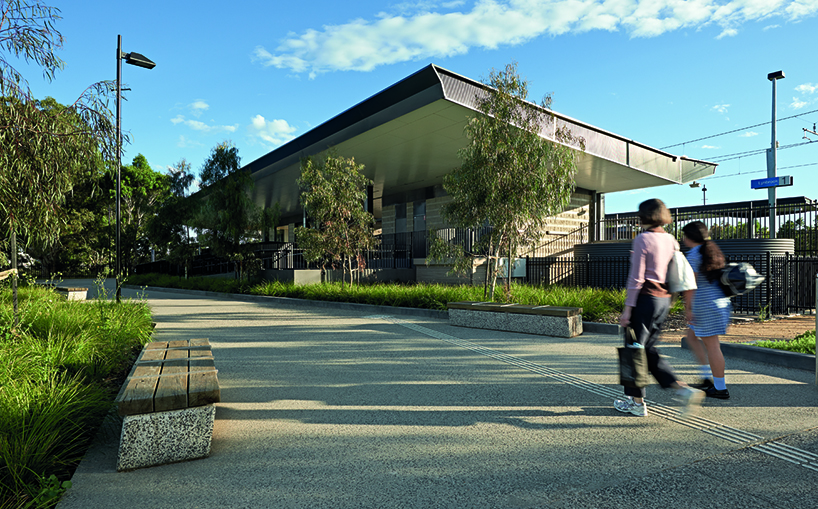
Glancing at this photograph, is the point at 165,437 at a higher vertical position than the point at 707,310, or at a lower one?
lower

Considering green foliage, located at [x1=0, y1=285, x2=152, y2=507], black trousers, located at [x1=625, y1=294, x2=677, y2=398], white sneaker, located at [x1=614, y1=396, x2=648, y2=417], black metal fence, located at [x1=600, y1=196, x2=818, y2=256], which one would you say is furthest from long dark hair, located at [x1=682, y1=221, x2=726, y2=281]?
black metal fence, located at [x1=600, y1=196, x2=818, y2=256]

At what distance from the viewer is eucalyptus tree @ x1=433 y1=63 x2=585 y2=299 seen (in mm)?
10758

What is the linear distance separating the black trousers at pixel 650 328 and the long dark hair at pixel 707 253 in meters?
0.88

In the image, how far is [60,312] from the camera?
23.4ft

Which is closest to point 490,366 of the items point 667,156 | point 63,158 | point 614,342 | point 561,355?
point 561,355

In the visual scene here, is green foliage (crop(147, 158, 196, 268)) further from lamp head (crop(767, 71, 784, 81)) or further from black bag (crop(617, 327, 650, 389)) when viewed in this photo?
lamp head (crop(767, 71, 784, 81))

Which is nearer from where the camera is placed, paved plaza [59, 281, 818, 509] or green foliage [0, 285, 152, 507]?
paved plaza [59, 281, 818, 509]

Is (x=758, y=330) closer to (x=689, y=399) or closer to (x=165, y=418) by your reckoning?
(x=689, y=399)

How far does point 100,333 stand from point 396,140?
37.0 feet

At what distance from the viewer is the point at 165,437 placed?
322cm

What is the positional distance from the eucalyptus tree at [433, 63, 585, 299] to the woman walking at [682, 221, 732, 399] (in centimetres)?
616

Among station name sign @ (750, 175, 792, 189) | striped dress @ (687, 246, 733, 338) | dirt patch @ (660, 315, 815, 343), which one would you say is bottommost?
dirt patch @ (660, 315, 815, 343)

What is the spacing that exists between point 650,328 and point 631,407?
2.46 ft

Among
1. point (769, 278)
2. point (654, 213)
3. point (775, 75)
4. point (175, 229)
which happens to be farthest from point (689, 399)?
point (175, 229)
